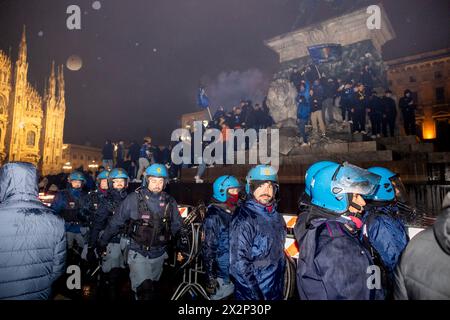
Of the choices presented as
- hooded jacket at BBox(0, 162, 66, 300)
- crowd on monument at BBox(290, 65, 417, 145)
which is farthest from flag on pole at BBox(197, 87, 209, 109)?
hooded jacket at BBox(0, 162, 66, 300)

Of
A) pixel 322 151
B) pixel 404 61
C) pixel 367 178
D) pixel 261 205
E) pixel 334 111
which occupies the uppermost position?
pixel 404 61

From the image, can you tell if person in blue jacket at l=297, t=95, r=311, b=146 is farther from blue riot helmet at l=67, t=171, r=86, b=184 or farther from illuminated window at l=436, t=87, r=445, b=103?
illuminated window at l=436, t=87, r=445, b=103

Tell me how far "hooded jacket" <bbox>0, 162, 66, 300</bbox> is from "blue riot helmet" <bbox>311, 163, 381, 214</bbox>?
2400 millimetres

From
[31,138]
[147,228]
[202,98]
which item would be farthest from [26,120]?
[147,228]

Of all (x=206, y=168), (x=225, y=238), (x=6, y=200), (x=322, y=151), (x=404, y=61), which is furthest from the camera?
(x=404, y=61)

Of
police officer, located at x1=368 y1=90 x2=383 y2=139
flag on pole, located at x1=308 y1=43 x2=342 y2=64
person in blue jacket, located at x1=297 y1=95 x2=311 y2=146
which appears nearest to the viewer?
police officer, located at x1=368 y1=90 x2=383 y2=139

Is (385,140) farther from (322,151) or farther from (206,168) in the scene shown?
(206,168)

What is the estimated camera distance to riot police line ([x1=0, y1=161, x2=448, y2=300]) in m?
1.97

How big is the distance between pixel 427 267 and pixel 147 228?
3445 millimetres

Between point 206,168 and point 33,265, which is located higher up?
point 206,168

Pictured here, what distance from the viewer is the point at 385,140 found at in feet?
37.7

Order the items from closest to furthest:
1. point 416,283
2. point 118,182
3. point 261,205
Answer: point 416,283 < point 261,205 < point 118,182

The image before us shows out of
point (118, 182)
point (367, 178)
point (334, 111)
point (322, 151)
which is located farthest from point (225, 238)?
point (334, 111)

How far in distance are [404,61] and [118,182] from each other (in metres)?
49.5
